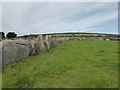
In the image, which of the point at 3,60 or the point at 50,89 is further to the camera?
the point at 3,60

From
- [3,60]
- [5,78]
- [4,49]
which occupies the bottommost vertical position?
[5,78]

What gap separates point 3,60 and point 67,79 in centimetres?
403

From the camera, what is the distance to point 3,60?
6.06 m

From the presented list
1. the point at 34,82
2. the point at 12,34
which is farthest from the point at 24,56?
the point at 12,34

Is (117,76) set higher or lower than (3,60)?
lower

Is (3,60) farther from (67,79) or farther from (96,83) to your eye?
(96,83)

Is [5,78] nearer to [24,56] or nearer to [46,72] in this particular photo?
[46,72]

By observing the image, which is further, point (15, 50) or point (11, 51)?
point (15, 50)

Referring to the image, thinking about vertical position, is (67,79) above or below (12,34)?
below

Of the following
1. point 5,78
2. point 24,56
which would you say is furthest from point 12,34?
point 5,78

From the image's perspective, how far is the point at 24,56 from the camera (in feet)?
26.7

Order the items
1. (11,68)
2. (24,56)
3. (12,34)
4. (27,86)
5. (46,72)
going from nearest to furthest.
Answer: (27,86), (46,72), (11,68), (24,56), (12,34)

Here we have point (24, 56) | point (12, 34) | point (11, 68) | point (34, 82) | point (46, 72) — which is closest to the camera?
point (34, 82)

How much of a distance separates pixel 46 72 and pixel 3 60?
2813 millimetres
